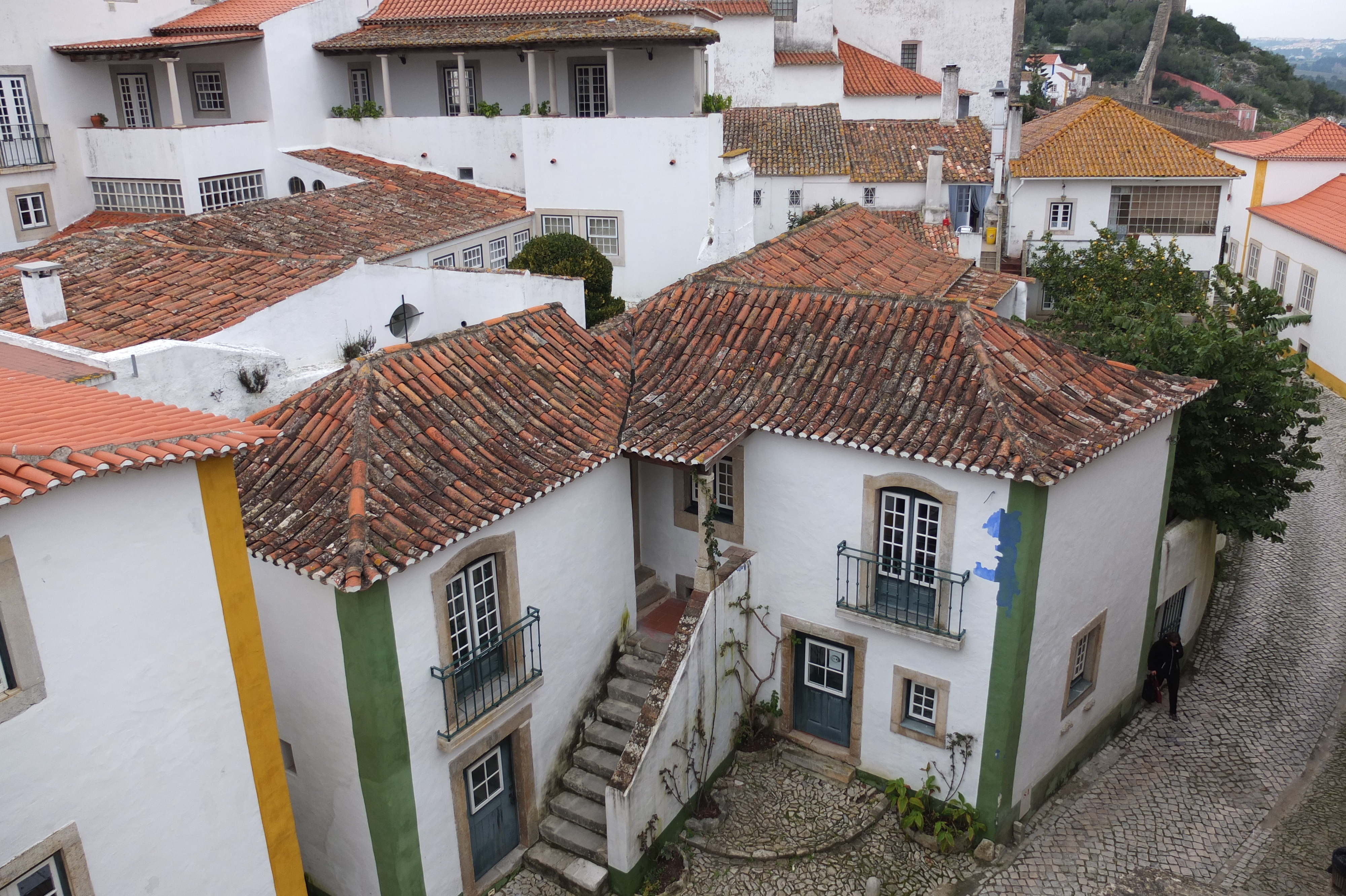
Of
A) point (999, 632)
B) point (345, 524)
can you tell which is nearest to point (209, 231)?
point (345, 524)

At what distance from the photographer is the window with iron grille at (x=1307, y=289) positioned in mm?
33562

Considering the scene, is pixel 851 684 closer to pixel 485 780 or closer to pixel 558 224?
pixel 485 780

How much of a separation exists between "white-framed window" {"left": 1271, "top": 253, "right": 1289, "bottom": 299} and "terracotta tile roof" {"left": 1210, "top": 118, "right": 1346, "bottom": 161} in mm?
5007

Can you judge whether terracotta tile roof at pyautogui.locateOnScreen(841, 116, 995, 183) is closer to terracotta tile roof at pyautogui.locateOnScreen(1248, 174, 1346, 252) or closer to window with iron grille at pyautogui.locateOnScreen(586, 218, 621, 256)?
terracotta tile roof at pyautogui.locateOnScreen(1248, 174, 1346, 252)

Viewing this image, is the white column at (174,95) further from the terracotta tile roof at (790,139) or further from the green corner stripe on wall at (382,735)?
the green corner stripe on wall at (382,735)

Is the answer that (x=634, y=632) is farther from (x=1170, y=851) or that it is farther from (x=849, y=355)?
(x=1170, y=851)

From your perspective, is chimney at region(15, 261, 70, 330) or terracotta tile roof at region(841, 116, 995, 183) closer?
chimney at region(15, 261, 70, 330)

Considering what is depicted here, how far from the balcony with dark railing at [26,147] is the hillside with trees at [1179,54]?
7711 centimetres

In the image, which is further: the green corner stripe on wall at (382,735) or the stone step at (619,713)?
the stone step at (619,713)

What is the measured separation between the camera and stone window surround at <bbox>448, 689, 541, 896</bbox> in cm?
A: 1277

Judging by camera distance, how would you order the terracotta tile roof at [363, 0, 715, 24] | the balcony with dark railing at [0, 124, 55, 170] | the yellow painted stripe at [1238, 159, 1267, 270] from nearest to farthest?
the terracotta tile roof at [363, 0, 715, 24], the balcony with dark railing at [0, 124, 55, 170], the yellow painted stripe at [1238, 159, 1267, 270]

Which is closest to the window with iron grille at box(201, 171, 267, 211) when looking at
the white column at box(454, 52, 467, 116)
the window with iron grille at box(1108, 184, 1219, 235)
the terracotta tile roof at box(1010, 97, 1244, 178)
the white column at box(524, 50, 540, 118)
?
the white column at box(454, 52, 467, 116)

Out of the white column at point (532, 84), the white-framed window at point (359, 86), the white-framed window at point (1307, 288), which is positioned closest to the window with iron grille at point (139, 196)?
the white-framed window at point (359, 86)

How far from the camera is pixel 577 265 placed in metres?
21.0
